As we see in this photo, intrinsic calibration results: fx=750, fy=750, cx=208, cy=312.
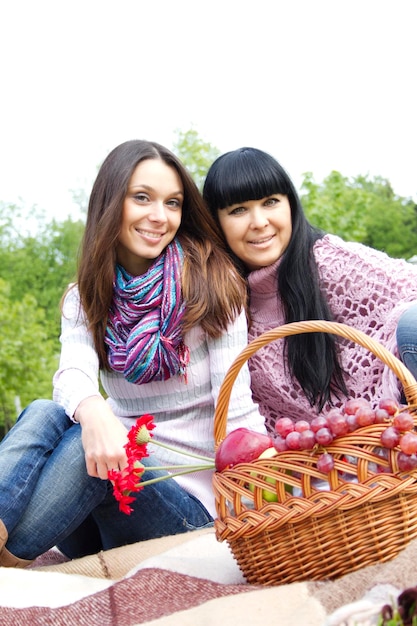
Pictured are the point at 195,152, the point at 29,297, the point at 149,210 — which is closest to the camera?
the point at 149,210

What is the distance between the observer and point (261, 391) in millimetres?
2637

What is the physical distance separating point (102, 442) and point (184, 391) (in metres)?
0.58

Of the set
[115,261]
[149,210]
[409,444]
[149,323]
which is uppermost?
[149,210]

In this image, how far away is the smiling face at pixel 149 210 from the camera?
245 centimetres

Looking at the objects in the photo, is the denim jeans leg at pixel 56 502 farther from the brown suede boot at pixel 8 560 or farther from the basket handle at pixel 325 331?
the basket handle at pixel 325 331

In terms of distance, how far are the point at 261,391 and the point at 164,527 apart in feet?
1.98

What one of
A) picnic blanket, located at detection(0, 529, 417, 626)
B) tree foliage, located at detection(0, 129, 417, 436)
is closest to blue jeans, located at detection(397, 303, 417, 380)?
picnic blanket, located at detection(0, 529, 417, 626)

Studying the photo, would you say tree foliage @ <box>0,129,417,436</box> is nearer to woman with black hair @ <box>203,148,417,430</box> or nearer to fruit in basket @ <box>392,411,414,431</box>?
woman with black hair @ <box>203,148,417,430</box>

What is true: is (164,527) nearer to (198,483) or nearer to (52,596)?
(198,483)

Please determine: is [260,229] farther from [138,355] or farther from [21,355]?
[21,355]

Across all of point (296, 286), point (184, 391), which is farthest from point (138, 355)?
point (296, 286)

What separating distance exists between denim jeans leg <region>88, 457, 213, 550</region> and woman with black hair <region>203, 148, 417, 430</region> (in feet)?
1.59

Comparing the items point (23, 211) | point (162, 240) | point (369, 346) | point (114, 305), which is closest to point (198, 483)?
point (114, 305)

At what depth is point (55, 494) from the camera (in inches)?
83.7
